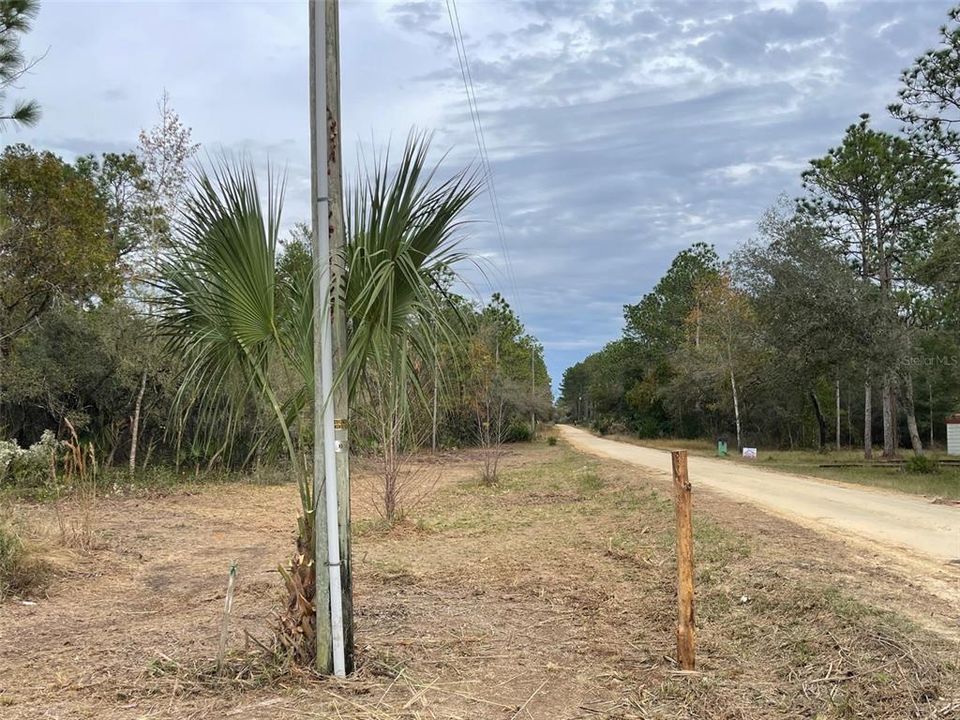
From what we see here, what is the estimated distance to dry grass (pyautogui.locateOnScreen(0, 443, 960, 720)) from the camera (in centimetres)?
385

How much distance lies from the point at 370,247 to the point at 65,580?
17.9ft

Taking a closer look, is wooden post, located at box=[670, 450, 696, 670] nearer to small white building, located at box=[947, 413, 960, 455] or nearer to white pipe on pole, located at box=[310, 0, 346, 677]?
white pipe on pole, located at box=[310, 0, 346, 677]

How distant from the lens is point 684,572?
4.33 m

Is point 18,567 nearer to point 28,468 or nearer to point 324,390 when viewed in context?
point 324,390

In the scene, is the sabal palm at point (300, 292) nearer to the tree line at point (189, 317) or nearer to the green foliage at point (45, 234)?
the tree line at point (189, 317)

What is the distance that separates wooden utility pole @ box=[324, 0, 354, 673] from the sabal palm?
0.06 metres

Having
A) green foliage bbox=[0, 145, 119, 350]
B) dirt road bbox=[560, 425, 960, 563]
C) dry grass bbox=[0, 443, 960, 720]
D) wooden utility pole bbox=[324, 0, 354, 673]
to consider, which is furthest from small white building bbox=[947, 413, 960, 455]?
wooden utility pole bbox=[324, 0, 354, 673]

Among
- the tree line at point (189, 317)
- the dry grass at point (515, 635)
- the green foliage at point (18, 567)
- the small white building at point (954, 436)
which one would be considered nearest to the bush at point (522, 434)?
the tree line at point (189, 317)

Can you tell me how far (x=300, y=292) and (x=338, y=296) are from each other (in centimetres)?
58

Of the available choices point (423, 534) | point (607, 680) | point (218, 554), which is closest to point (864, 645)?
point (607, 680)

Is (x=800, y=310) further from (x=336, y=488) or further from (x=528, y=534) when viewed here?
(x=336, y=488)

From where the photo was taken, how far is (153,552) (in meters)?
9.20

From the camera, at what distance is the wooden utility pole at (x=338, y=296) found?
4.08 m

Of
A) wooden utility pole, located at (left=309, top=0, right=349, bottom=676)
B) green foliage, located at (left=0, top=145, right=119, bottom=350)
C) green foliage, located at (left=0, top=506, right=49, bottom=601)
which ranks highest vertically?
green foliage, located at (left=0, top=145, right=119, bottom=350)
